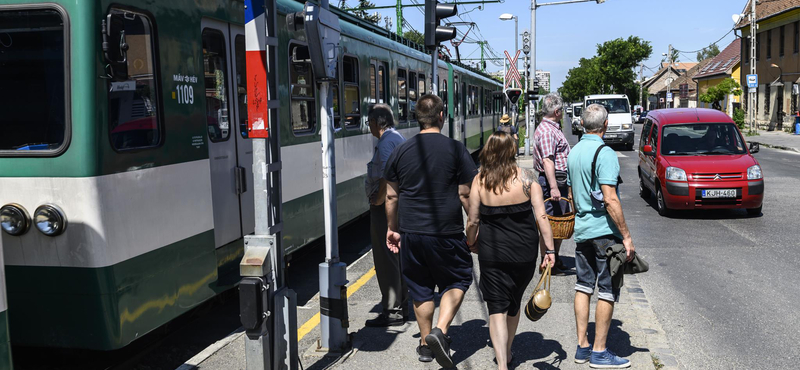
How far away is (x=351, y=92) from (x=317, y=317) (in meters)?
3.75

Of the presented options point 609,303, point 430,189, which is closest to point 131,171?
point 430,189

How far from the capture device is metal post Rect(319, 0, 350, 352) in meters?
5.34

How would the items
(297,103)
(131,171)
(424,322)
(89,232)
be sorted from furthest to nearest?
(297,103) → (424,322) → (131,171) → (89,232)

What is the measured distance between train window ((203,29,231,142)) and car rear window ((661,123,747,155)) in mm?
8681

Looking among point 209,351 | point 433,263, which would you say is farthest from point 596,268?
point 209,351

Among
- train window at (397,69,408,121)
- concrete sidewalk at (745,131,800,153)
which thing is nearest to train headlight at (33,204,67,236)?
train window at (397,69,408,121)

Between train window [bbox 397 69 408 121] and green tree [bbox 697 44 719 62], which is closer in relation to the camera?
train window [bbox 397 69 408 121]

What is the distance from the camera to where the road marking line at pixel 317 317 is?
6.15 m

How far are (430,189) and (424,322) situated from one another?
944 mm

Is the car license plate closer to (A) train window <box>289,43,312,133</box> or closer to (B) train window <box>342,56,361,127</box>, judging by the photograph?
(B) train window <box>342,56,361,127</box>

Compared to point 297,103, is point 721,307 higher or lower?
lower

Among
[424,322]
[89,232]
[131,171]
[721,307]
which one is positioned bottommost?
[721,307]

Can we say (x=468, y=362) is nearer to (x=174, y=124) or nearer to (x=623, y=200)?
(x=174, y=124)

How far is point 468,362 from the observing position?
530cm
